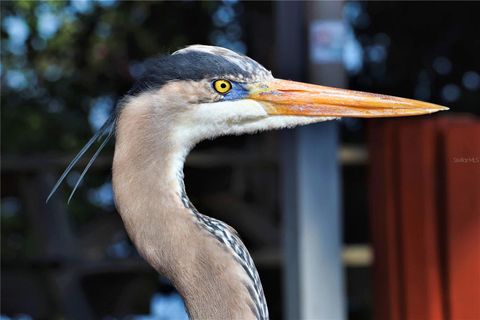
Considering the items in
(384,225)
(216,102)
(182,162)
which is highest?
(216,102)

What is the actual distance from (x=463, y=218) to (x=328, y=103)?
1.34 metres

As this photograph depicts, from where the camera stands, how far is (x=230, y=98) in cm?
174

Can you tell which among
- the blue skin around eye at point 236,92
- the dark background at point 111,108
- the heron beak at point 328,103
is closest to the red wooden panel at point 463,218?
the heron beak at point 328,103

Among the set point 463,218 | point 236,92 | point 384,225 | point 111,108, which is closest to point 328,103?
point 236,92

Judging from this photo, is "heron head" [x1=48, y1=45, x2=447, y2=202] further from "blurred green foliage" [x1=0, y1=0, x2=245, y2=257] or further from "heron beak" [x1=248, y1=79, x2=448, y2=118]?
"blurred green foliage" [x1=0, y1=0, x2=245, y2=257]

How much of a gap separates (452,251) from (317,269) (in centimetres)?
49

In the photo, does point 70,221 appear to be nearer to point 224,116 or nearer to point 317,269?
point 317,269

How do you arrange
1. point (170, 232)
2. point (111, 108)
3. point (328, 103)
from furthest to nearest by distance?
point (111, 108), point (328, 103), point (170, 232)

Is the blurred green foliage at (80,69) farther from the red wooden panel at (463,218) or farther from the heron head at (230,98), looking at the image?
the heron head at (230,98)

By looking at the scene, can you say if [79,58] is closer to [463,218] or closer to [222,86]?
[463,218]

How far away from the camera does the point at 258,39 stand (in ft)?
16.5

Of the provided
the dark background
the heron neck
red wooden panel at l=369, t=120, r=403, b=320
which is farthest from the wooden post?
the heron neck

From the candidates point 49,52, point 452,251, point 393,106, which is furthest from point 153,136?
point 49,52

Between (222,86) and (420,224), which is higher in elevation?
(222,86)
